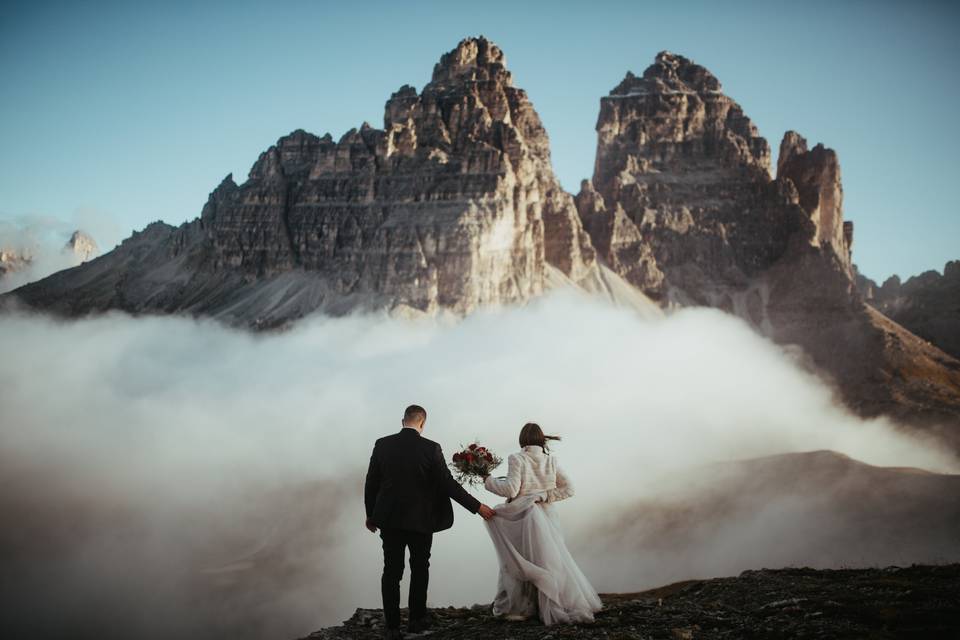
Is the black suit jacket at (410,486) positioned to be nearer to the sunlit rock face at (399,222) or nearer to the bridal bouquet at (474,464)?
the bridal bouquet at (474,464)

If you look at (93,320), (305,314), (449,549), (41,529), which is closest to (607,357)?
(305,314)

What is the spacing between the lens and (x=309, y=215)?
18000 cm

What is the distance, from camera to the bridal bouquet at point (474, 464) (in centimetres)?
1830

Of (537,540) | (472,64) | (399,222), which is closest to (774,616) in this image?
(537,540)

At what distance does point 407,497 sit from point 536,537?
2.98 meters

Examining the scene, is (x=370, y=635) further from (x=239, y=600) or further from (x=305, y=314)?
(x=305, y=314)

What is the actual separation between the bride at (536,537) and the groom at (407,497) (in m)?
1.05

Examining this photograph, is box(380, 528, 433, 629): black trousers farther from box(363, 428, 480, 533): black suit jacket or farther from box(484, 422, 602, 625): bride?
box(484, 422, 602, 625): bride

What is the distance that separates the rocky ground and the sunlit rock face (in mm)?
126172

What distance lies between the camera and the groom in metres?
16.4

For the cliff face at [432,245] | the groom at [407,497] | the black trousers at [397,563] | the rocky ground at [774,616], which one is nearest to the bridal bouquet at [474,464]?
the groom at [407,497]

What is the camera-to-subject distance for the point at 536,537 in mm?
17234

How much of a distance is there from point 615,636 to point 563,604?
1.44 metres

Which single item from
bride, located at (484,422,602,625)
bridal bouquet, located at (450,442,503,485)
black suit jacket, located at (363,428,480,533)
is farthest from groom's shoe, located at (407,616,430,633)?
bridal bouquet, located at (450,442,503,485)
